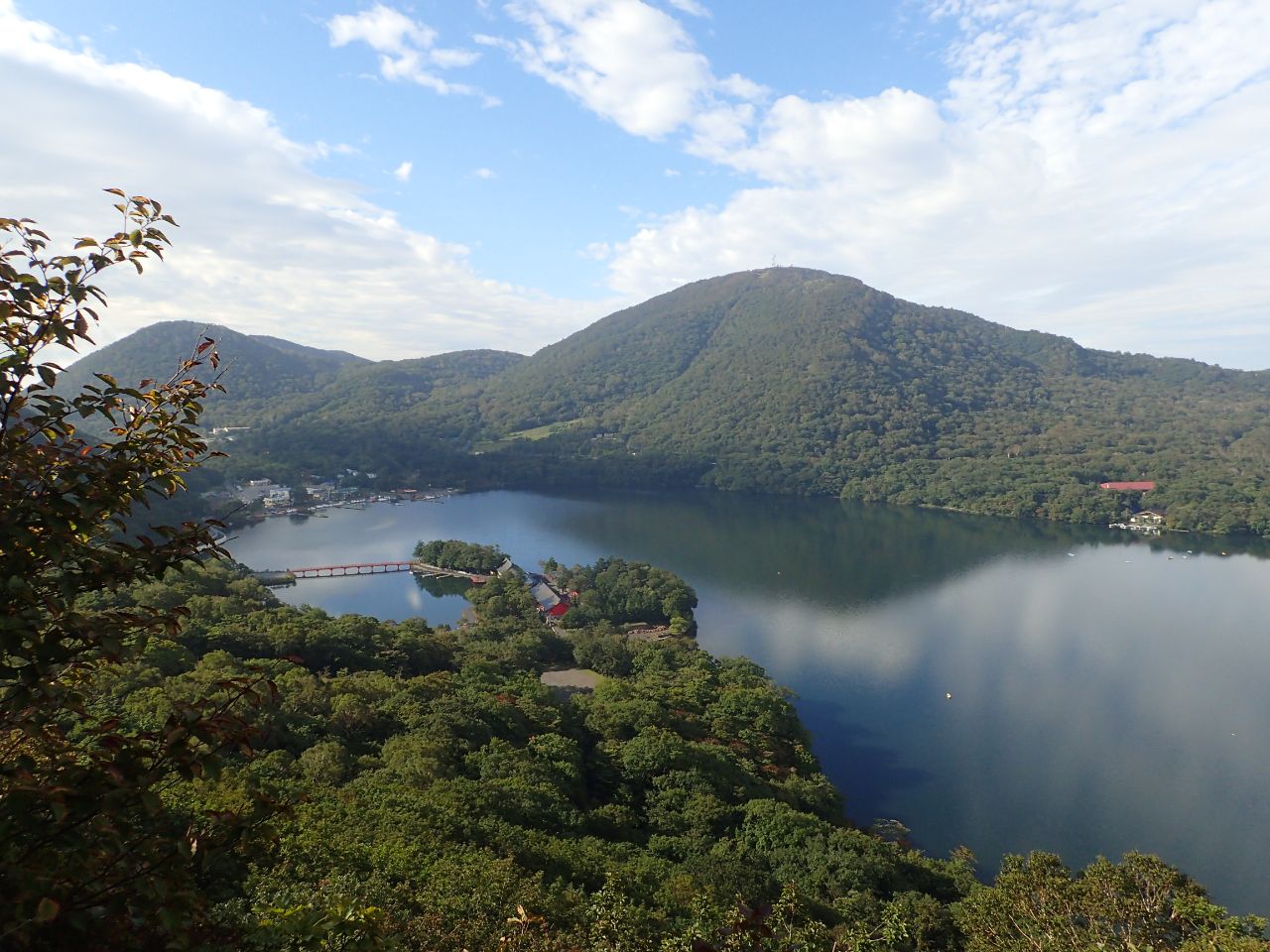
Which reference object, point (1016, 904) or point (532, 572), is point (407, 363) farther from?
point (1016, 904)

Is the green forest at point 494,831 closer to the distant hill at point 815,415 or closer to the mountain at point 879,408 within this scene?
the distant hill at point 815,415

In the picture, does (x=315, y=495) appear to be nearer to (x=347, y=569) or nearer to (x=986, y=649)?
(x=347, y=569)

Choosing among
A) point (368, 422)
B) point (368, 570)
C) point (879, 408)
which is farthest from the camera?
point (368, 422)

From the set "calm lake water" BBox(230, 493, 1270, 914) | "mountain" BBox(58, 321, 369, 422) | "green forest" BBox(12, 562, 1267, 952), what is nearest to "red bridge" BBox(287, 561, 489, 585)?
"calm lake water" BBox(230, 493, 1270, 914)

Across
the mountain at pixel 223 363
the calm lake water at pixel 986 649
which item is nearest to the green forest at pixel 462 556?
the calm lake water at pixel 986 649

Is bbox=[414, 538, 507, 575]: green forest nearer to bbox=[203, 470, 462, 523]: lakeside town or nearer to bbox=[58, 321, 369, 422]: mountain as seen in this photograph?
bbox=[203, 470, 462, 523]: lakeside town

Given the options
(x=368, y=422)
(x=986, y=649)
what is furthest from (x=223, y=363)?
(x=986, y=649)
